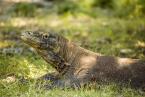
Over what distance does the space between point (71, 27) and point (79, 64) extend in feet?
22.1

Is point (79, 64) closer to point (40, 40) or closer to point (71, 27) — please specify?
point (40, 40)

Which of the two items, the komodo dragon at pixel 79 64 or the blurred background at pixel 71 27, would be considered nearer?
the komodo dragon at pixel 79 64

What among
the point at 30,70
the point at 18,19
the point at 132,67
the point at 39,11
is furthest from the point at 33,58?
the point at 39,11

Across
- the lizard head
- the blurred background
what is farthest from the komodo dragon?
the blurred background

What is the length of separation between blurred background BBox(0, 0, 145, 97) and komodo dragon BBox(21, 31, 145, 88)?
2.27 feet

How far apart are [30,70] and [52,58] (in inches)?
34.5

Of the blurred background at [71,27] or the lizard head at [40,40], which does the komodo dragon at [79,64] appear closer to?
the lizard head at [40,40]

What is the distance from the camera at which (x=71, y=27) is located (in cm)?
1706

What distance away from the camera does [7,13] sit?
18.7m

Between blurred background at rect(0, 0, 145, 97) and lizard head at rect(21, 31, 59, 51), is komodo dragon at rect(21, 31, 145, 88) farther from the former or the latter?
blurred background at rect(0, 0, 145, 97)

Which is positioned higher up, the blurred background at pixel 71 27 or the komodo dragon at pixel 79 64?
the komodo dragon at pixel 79 64

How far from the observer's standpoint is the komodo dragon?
10.2 metres

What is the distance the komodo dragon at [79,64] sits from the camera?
10.2 m

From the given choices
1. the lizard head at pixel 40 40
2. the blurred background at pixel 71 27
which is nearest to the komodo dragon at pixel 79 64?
the lizard head at pixel 40 40
